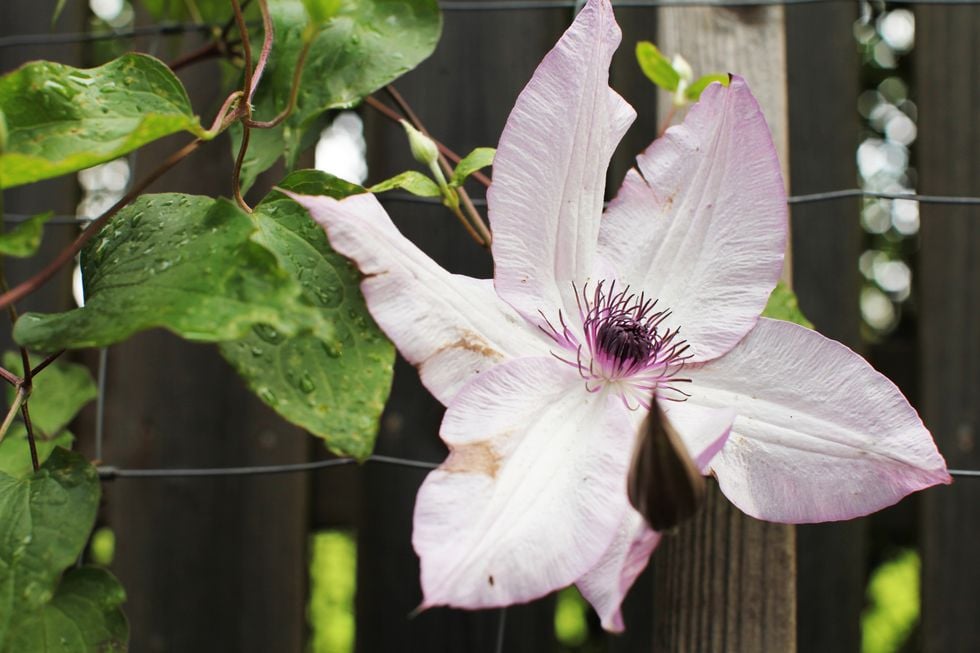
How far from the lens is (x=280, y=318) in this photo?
35 centimetres

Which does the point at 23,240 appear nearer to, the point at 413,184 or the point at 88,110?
the point at 88,110

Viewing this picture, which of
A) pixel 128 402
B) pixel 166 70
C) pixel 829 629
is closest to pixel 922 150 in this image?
pixel 829 629

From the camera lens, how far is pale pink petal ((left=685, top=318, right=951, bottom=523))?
17.1 inches

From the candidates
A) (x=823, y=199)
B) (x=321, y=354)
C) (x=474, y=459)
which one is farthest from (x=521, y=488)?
(x=823, y=199)

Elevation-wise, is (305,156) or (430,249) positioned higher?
(305,156)

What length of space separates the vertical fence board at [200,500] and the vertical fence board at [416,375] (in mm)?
116

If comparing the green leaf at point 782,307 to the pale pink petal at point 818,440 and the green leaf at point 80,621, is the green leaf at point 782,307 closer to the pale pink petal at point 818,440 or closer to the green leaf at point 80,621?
the pale pink petal at point 818,440

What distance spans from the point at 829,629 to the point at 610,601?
746 millimetres

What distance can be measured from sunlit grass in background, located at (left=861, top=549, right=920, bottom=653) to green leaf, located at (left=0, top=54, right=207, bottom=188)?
184cm

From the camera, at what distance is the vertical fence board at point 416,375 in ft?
3.32

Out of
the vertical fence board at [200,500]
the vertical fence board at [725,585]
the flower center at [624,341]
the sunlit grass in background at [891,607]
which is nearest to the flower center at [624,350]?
the flower center at [624,341]

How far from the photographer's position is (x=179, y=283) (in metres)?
0.38

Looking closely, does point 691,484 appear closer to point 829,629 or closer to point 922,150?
point 829,629

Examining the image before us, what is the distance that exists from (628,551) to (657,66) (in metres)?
0.48
